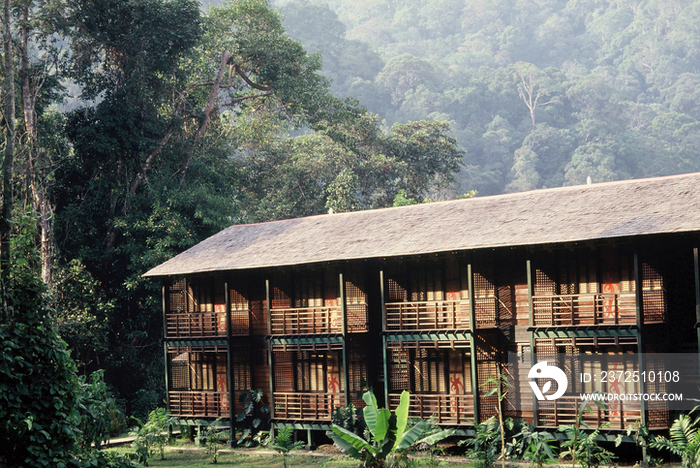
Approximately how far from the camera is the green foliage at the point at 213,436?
2688 cm

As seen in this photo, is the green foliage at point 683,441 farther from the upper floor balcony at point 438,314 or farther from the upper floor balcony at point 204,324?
the upper floor balcony at point 204,324

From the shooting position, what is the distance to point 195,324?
100 ft

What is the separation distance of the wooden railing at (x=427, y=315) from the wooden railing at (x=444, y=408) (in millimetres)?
2097

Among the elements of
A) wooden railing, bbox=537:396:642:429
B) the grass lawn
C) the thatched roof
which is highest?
the thatched roof

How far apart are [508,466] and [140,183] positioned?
82.3 ft

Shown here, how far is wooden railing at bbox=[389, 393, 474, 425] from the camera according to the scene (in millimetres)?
24344

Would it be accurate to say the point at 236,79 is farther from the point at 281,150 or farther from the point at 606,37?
the point at 606,37

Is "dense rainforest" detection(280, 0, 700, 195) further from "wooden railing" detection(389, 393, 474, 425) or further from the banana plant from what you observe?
the banana plant

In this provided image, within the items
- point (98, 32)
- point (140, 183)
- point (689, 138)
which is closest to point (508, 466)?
point (140, 183)

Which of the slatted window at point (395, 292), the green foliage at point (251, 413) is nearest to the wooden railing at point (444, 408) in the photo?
the slatted window at point (395, 292)

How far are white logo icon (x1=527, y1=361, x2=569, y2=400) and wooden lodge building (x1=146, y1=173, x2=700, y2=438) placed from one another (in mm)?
250

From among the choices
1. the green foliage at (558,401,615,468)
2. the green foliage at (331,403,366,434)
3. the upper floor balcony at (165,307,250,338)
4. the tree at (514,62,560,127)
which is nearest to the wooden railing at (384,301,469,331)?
the green foliage at (331,403,366,434)

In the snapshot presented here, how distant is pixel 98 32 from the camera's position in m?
40.0

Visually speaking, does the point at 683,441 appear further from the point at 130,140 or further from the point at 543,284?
the point at 130,140
